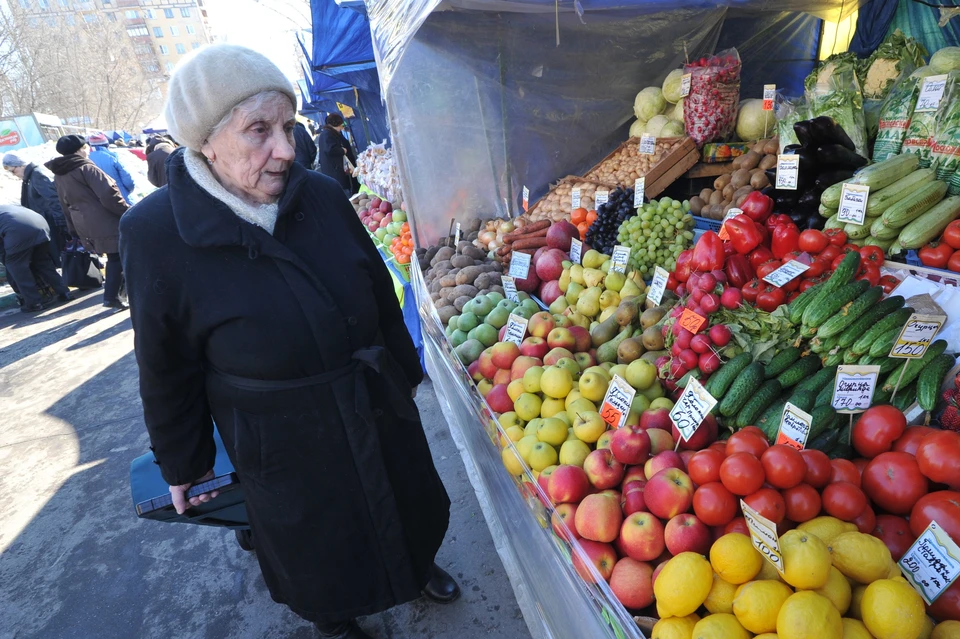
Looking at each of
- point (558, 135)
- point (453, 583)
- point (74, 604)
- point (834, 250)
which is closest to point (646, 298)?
point (834, 250)

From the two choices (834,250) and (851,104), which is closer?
(834,250)

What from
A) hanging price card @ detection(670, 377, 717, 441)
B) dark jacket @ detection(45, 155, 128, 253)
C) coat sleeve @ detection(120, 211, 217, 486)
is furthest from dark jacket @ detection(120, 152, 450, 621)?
dark jacket @ detection(45, 155, 128, 253)

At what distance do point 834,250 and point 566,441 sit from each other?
155 centimetres

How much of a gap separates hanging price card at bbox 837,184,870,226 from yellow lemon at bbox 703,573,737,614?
6.64ft

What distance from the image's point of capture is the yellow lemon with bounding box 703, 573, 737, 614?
1.18 m

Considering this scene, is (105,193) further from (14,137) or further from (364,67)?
(14,137)

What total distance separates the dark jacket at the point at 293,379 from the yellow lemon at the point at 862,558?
1384 mm

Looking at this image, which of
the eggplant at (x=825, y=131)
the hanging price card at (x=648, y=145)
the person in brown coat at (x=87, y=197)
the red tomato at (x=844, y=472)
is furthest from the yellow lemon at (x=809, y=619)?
the person in brown coat at (x=87, y=197)

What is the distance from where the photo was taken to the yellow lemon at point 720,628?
3.56 ft

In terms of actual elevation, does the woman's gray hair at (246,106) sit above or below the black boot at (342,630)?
above

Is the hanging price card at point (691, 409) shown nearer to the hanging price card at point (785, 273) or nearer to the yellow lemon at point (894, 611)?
the yellow lemon at point (894, 611)

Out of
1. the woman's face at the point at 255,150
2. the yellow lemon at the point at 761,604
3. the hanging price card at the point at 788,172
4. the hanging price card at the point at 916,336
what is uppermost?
the woman's face at the point at 255,150

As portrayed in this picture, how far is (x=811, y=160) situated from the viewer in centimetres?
274

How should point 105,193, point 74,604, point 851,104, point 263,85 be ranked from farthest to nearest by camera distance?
point 105,193, point 851,104, point 74,604, point 263,85
